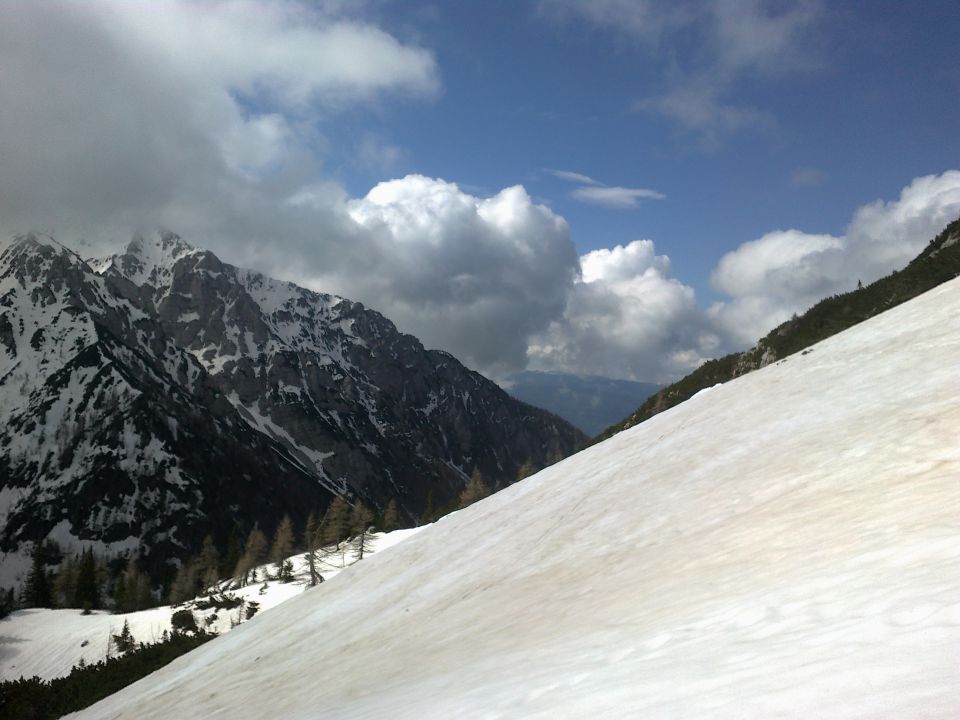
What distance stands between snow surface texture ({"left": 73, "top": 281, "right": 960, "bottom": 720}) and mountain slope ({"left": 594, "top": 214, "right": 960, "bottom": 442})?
64583 mm

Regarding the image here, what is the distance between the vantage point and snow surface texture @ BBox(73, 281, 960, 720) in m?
5.21

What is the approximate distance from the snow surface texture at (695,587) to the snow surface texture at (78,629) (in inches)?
1748

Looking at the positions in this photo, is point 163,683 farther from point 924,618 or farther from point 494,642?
point 924,618

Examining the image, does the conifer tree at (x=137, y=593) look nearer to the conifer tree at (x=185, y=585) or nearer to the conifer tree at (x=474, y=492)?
the conifer tree at (x=185, y=585)

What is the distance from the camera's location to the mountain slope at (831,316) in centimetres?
7981

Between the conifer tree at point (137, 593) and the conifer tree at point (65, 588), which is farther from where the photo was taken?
the conifer tree at point (65, 588)

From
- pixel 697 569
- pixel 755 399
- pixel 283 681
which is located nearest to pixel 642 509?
pixel 697 569

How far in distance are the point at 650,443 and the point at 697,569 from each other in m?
10.7

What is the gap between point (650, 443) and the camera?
19.9 meters

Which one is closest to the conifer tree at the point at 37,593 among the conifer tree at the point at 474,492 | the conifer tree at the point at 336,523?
the conifer tree at the point at 336,523

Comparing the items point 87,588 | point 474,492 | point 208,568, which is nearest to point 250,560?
point 208,568

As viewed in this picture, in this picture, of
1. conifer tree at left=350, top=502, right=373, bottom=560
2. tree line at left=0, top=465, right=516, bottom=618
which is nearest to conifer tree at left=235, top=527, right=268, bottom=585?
tree line at left=0, top=465, right=516, bottom=618

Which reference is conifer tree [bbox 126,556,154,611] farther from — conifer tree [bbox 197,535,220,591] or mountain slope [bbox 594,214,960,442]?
mountain slope [bbox 594,214,960,442]

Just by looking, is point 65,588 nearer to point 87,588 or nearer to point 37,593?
point 87,588
